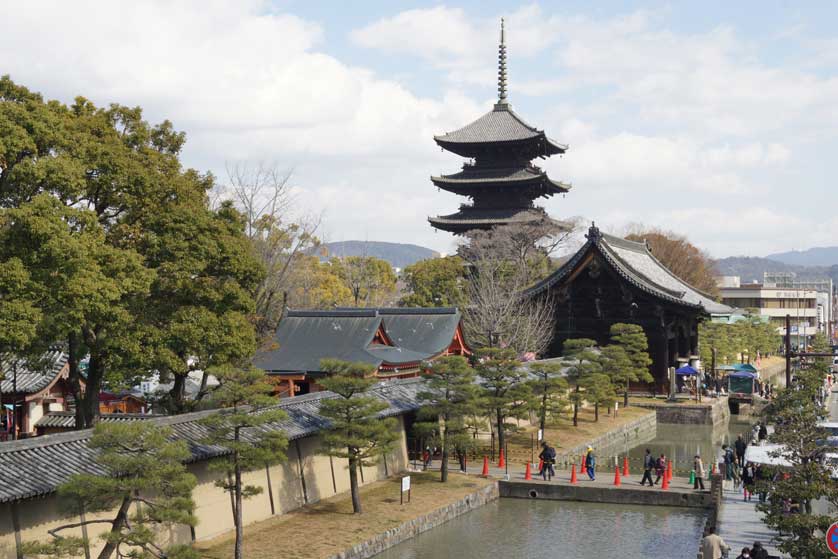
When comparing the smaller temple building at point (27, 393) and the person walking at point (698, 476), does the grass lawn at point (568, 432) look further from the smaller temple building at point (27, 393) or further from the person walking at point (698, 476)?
the smaller temple building at point (27, 393)

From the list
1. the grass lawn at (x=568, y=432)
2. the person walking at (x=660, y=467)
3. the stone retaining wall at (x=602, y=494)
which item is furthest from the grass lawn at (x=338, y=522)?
the grass lawn at (x=568, y=432)

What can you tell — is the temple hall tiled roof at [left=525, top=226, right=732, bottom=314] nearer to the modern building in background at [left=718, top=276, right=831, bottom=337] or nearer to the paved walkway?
the paved walkway

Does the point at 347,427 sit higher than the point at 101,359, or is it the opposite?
the point at 101,359

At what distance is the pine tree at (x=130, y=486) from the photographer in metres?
17.7

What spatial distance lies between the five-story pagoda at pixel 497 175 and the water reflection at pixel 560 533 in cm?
4957

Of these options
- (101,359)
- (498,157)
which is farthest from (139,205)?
(498,157)

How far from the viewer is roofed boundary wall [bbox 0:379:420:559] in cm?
1902

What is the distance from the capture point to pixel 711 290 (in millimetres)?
116375

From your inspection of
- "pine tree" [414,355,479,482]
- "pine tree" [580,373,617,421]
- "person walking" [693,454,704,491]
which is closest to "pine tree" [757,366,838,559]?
"person walking" [693,454,704,491]

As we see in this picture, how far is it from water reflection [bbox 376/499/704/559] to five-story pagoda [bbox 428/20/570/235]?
49.6 metres

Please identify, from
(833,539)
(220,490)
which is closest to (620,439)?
(220,490)

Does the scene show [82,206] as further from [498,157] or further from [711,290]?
[711,290]

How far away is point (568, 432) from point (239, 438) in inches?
951

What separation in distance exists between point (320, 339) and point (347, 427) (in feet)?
63.4
